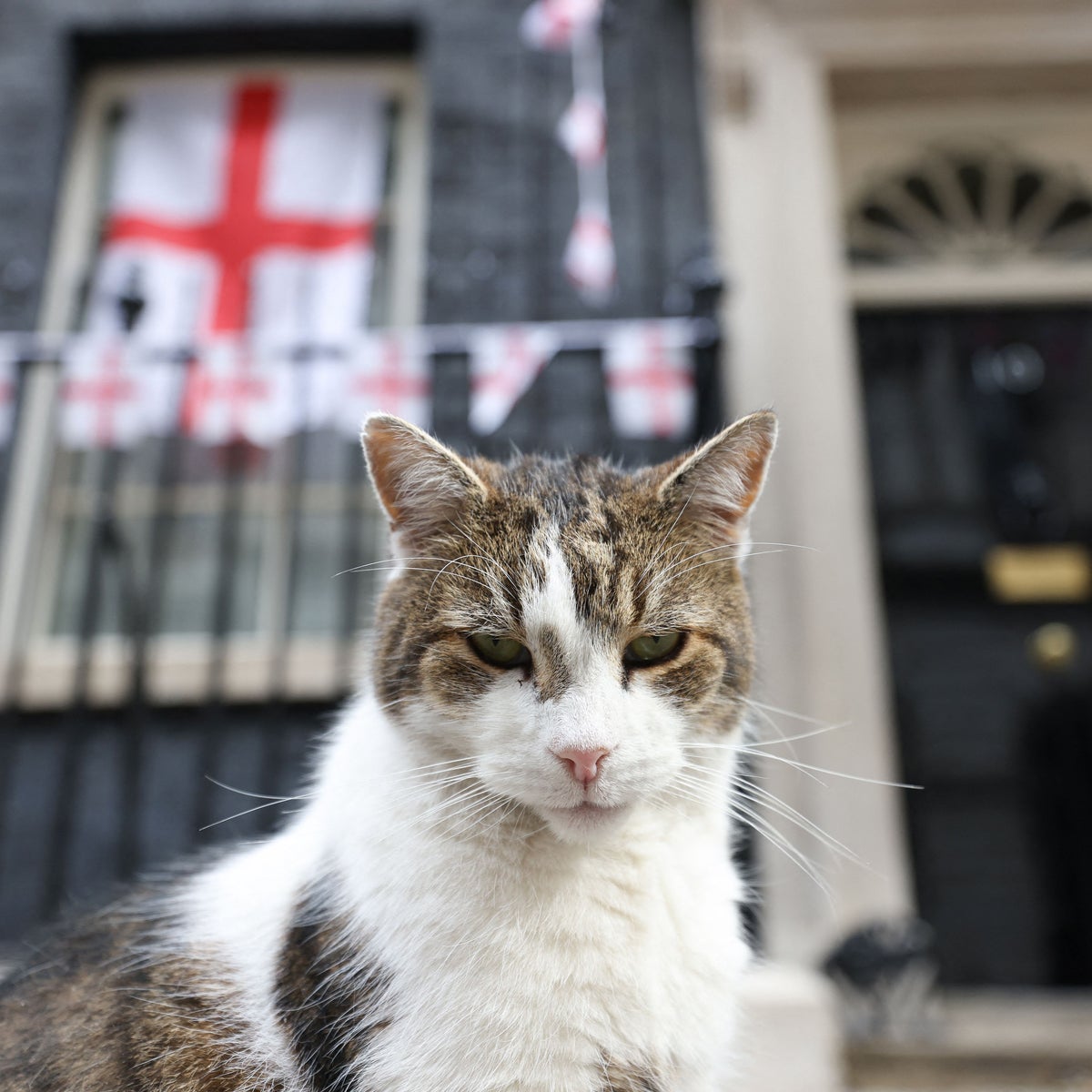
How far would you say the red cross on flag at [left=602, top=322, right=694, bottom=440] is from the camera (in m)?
3.10

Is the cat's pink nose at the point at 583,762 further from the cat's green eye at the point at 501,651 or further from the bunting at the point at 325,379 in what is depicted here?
the bunting at the point at 325,379

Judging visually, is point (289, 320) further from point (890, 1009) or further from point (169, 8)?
point (890, 1009)

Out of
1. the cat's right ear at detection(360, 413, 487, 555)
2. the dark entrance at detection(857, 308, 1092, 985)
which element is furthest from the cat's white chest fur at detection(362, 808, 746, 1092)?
the dark entrance at detection(857, 308, 1092, 985)

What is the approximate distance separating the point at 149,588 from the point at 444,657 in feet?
7.28

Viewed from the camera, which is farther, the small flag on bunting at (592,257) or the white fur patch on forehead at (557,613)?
the small flag on bunting at (592,257)

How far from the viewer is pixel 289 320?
3.97 m

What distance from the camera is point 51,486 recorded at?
3.77 metres

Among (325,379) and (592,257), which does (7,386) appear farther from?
(592,257)

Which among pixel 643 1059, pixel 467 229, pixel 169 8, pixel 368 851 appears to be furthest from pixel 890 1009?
pixel 169 8

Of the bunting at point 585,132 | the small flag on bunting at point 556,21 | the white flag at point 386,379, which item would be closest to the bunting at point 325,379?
the white flag at point 386,379

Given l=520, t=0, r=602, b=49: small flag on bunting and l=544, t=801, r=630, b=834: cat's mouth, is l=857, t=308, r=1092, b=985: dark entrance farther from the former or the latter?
l=544, t=801, r=630, b=834: cat's mouth

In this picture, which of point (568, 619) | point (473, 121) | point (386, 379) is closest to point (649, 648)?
point (568, 619)

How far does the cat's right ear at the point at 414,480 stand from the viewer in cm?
125

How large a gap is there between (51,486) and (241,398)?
3.41 feet
